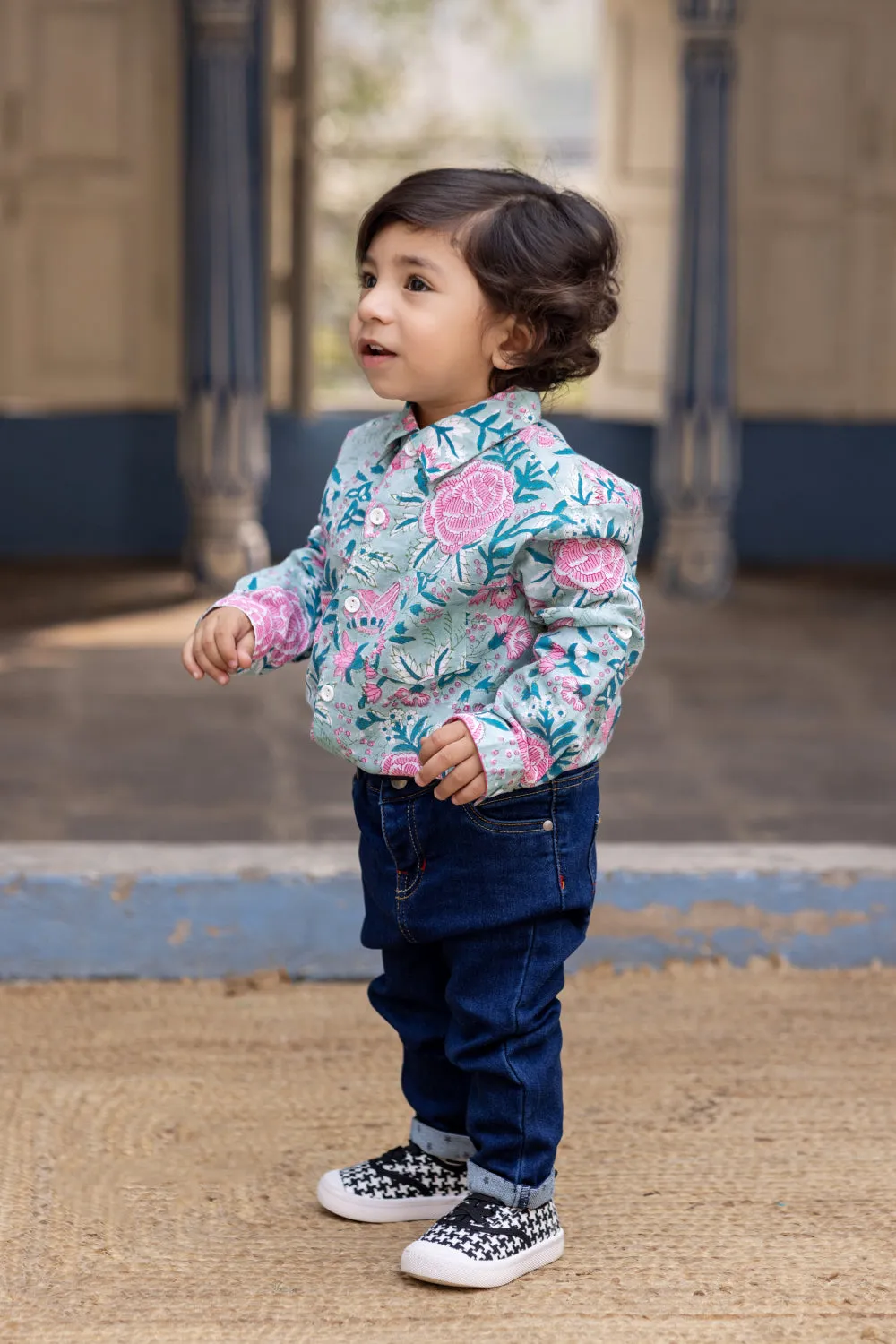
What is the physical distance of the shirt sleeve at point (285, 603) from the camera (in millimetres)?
1878

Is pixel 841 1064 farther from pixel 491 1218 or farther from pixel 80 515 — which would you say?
pixel 80 515

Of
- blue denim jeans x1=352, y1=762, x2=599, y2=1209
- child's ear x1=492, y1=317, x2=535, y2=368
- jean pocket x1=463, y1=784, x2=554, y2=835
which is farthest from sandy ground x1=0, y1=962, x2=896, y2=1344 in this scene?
child's ear x1=492, y1=317, x2=535, y2=368

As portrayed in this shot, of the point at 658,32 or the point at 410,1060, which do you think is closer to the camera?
the point at 410,1060

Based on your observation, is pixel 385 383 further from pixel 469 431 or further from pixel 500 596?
pixel 500 596

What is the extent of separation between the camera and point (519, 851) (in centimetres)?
182

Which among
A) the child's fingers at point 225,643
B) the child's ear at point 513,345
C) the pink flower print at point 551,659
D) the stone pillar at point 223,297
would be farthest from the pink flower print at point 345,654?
the stone pillar at point 223,297

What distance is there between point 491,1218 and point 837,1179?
0.46 meters

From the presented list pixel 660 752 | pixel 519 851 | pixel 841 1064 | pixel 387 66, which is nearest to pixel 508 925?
pixel 519 851

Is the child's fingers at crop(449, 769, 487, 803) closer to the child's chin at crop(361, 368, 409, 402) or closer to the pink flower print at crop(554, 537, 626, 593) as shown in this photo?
the pink flower print at crop(554, 537, 626, 593)

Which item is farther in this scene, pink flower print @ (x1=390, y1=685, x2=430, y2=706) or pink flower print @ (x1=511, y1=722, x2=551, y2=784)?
pink flower print @ (x1=390, y1=685, x2=430, y2=706)

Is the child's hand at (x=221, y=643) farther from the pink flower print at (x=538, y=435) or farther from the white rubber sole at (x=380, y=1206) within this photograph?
the white rubber sole at (x=380, y=1206)

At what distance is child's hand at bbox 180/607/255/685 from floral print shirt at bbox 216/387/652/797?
14 mm

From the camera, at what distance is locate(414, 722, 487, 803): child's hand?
168 centimetres

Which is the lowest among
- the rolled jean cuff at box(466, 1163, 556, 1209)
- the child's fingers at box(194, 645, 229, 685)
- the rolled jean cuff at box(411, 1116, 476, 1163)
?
the rolled jean cuff at box(411, 1116, 476, 1163)
